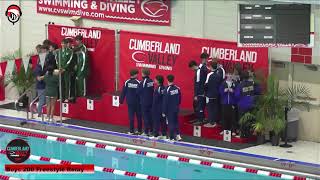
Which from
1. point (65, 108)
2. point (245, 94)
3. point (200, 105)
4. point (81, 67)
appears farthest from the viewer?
point (65, 108)

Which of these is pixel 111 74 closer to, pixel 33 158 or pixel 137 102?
pixel 137 102

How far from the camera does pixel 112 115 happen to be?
1900 cm

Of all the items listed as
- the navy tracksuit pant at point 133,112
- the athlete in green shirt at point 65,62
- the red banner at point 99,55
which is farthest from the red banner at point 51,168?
the red banner at point 99,55

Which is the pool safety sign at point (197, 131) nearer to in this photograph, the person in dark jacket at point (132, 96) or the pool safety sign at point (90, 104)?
the person in dark jacket at point (132, 96)

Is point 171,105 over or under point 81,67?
under

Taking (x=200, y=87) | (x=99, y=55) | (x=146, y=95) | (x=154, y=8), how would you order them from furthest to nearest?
(x=99, y=55) → (x=154, y=8) → (x=200, y=87) → (x=146, y=95)

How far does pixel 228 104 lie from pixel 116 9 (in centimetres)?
475

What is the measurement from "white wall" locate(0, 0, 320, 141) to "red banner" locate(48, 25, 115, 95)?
19.8 inches

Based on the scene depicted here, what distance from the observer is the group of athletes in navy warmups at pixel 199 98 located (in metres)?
16.7

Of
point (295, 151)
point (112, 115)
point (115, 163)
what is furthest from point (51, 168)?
point (295, 151)

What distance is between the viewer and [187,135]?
17.9 meters

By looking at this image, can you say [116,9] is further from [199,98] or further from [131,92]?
[199,98]

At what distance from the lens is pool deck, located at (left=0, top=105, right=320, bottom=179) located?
15.4 m

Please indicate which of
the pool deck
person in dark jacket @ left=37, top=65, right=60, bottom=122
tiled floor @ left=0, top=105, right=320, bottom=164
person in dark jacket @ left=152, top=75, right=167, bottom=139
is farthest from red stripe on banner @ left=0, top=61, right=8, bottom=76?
tiled floor @ left=0, top=105, right=320, bottom=164
